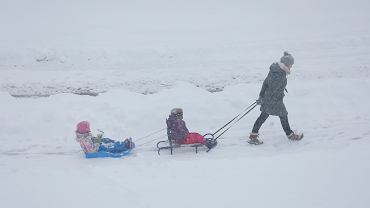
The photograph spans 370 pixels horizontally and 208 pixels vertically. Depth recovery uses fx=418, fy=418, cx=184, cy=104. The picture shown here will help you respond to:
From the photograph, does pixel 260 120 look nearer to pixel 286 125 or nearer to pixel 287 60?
pixel 286 125

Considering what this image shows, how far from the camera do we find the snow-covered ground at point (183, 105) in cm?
655

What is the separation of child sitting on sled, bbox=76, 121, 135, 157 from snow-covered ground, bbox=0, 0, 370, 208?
8.8 inches

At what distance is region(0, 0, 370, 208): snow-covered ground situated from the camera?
6.55 m

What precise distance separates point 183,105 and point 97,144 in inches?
100

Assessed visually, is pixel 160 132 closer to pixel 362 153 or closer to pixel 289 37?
pixel 362 153

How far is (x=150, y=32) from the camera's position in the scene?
17.2 meters

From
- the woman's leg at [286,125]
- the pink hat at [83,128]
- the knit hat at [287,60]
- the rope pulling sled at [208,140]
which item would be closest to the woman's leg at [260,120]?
the woman's leg at [286,125]

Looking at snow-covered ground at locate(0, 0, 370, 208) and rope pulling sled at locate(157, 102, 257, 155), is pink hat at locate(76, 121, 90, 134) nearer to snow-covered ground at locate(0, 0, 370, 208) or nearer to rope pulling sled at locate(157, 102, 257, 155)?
snow-covered ground at locate(0, 0, 370, 208)

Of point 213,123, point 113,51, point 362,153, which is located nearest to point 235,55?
point 113,51

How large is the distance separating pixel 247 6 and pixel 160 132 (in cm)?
1440

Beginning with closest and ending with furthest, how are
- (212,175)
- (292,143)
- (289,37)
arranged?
(212,175) → (292,143) → (289,37)

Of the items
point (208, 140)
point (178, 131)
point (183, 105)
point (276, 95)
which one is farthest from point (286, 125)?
point (183, 105)

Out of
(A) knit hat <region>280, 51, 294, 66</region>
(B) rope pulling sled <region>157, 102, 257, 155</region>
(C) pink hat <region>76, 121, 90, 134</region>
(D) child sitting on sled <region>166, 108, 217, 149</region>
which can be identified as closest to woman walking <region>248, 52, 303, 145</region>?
(A) knit hat <region>280, 51, 294, 66</region>

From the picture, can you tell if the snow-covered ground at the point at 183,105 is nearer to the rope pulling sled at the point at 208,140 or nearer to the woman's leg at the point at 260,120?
the rope pulling sled at the point at 208,140
